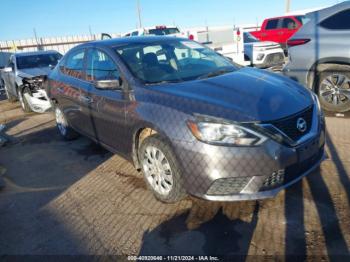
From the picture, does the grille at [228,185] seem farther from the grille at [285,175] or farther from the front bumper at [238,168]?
the grille at [285,175]

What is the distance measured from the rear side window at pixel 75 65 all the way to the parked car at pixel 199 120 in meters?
0.41

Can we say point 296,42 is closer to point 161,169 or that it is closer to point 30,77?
point 161,169

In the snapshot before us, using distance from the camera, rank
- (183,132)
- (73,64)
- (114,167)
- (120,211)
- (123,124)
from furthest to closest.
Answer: (73,64), (114,167), (123,124), (120,211), (183,132)

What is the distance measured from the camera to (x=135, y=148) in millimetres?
3654

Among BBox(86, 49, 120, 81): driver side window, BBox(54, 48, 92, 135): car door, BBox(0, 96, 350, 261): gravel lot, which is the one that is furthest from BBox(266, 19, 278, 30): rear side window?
BBox(86, 49, 120, 81): driver side window

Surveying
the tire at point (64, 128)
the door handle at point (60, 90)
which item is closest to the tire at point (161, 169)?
the door handle at point (60, 90)

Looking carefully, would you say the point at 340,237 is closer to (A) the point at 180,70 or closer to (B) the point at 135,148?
(B) the point at 135,148

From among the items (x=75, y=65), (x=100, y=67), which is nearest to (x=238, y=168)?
(x=100, y=67)

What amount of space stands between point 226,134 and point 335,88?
3.91 metres

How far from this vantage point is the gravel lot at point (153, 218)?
276cm

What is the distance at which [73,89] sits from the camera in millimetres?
4898

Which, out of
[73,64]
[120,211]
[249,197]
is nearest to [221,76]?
[249,197]

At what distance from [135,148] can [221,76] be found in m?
1.25

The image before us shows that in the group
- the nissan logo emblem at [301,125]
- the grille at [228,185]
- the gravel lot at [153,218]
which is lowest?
the gravel lot at [153,218]
